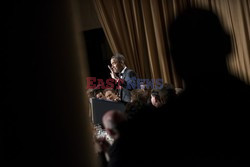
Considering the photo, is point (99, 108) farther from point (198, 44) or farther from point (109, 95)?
point (198, 44)

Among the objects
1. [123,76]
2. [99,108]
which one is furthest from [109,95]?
[99,108]

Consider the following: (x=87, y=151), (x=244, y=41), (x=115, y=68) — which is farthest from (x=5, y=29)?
(x=244, y=41)

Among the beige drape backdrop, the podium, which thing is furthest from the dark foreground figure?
the beige drape backdrop

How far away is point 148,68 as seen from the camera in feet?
13.2

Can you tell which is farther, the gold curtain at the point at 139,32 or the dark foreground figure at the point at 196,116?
the gold curtain at the point at 139,32

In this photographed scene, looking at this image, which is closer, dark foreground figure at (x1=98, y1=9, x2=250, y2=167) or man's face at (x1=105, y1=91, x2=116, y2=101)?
dark foreground figure at (x1=98, y1=9, x2=250, y2=167)

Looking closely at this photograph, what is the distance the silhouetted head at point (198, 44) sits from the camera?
25.5 inches

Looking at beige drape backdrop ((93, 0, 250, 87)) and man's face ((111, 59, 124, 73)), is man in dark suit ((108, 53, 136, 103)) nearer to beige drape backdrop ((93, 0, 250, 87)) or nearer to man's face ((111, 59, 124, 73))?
man's face ((111, 59, 124, 73))

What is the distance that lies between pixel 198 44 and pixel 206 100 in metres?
0.14

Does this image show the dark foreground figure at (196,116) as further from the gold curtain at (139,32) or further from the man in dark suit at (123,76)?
the gold curtain at (139,32)

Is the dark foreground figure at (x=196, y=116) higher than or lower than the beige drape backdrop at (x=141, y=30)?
lower

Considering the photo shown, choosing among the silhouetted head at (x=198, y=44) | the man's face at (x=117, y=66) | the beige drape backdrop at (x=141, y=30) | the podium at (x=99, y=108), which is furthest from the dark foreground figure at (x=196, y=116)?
the beige drape backdrop at (x=141, y=30)

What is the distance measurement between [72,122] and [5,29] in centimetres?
24

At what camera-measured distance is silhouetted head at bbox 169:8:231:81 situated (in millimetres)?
647
